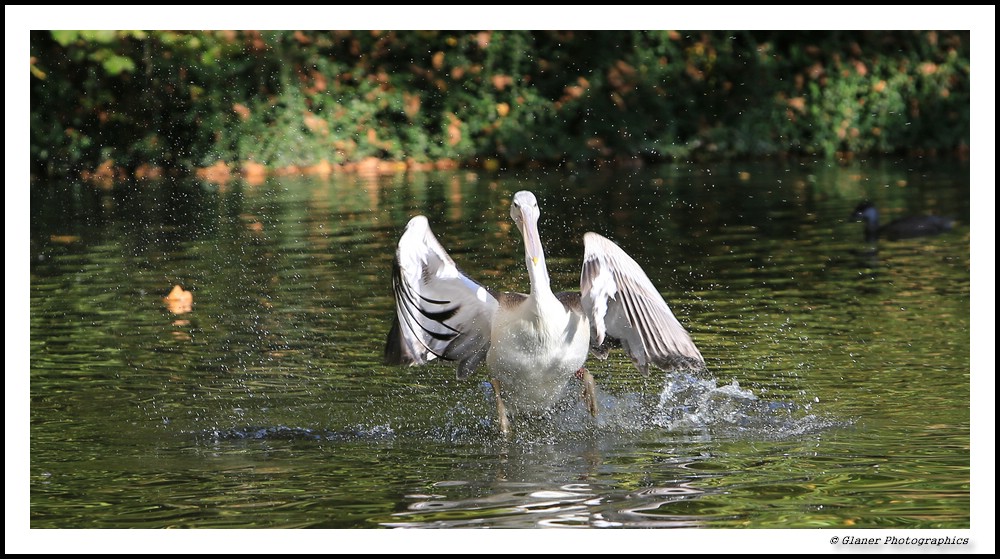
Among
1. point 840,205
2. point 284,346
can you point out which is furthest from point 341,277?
point 840,205

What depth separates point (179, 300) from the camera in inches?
394

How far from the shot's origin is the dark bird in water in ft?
42.1

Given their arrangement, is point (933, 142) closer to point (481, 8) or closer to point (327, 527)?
point (481, 8)

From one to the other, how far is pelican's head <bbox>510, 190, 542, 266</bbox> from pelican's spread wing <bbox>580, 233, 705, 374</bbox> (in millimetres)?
272

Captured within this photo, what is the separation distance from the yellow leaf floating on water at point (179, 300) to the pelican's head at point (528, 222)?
3800 millimetres

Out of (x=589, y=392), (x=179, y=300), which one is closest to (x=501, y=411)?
(x=589, y=392)

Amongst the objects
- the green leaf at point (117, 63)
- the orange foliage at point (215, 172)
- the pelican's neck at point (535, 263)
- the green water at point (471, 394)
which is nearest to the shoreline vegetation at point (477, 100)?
the orange foliage at point (215, 172)

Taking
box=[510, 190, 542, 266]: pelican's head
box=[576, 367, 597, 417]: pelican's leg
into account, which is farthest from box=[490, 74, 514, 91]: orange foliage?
box=[510, 190, 542, 266]: pelican's head

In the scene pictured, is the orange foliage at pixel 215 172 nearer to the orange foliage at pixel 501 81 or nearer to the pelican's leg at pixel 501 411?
the orange foliage at pixel 501 81

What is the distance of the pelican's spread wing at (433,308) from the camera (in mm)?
6742

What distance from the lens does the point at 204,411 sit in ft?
23.9

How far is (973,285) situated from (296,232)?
6761mm

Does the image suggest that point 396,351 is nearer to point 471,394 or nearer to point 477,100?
point 471,394

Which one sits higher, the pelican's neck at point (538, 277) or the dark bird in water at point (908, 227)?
the dark bird in water at point (908, 227)
